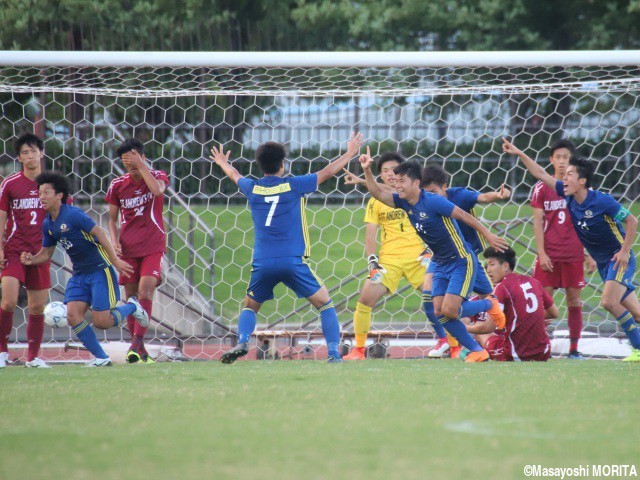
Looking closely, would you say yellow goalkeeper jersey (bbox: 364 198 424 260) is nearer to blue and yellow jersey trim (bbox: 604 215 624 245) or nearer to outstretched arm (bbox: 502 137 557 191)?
outstretched arm (bbox: 502 137 557 191)

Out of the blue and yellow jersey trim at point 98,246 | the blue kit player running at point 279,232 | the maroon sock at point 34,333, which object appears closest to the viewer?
the blue kit player running at point 279,232

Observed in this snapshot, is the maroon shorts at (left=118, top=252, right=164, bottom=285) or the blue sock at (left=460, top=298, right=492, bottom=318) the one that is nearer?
the blue sock at (left=460, top=298, right=492, bottom=318)

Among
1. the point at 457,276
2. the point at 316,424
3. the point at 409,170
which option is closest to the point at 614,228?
the point at 457,276

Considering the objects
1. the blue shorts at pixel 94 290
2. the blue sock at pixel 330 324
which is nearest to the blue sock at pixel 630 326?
the blue sock at pixel 330 324

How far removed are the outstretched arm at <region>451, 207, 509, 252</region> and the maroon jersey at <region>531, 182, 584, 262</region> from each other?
6.49 ft

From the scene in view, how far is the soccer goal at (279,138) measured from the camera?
10.6 m

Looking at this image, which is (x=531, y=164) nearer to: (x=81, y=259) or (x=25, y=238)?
(x=81, y=259)

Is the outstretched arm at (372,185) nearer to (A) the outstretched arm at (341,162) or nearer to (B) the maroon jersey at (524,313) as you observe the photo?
(A) the outstretched arm at (341,162)

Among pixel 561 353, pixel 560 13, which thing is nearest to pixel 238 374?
pixel 561 353

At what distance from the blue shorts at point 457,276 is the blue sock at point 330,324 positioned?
1.09 m

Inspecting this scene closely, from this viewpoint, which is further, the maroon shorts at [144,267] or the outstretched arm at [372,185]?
the maroon shorts at [144,267]

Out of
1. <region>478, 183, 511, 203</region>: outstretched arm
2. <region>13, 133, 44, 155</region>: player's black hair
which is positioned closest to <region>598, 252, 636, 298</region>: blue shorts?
<region>478, 183, 511, 203</region>: outstretched arm

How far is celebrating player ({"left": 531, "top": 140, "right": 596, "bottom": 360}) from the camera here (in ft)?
32.6

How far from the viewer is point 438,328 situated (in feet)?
33.4
